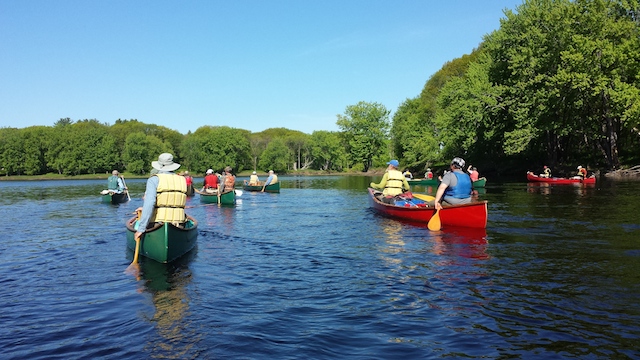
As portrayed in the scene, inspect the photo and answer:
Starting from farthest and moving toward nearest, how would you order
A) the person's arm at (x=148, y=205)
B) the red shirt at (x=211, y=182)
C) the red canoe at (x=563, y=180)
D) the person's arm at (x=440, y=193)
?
the red canoe at (x=563, y=180)
the red shirt at (x=211, y=182)
the person's arm at (x=440, y=193)
the person's arm at (x=148, y=205)

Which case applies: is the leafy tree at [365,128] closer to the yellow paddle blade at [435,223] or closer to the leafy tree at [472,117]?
the leafy tree at [472,117]

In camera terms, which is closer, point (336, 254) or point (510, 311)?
point (510, 311)

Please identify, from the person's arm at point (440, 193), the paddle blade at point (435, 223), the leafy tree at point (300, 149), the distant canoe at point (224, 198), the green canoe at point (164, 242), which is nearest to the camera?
the green canoe at point (164, 242)

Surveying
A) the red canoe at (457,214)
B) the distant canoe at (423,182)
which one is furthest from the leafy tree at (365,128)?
the red canoe at (457,214)

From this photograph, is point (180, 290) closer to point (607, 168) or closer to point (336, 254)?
point (336, 254)

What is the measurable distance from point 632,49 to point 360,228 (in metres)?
33.3

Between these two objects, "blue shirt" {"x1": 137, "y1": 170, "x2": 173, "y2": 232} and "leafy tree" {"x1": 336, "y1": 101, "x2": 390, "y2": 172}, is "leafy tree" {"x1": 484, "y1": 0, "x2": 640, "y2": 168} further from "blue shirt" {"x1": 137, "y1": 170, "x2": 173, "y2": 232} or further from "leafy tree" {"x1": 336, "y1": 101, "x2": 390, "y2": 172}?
"leafy tree" {"x1": 336, "y1": 101, "x2": 390, "y2": 172}

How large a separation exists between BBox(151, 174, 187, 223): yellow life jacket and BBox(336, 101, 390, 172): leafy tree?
90212 mm

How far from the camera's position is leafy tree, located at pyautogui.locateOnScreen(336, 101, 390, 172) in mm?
100125

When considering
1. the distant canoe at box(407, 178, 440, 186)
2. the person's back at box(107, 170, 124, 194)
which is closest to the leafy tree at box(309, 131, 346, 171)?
the distant canoe at box(407, 178, 440, 186)

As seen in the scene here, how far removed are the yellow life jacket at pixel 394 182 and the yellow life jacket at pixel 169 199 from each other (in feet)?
31.8

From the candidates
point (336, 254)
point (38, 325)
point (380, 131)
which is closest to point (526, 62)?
point (336, 254)

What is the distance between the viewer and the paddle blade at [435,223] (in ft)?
44.9

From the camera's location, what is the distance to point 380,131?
330 ft
